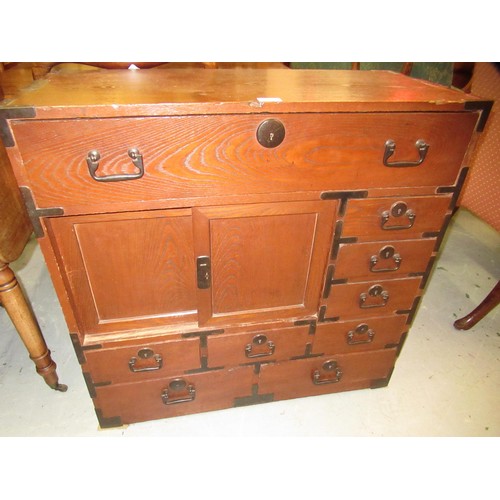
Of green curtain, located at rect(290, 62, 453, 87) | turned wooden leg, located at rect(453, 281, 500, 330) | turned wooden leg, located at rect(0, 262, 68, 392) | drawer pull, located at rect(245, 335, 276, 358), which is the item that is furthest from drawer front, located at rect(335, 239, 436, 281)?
green curtain, located at rect(290, 62, 453, 87)

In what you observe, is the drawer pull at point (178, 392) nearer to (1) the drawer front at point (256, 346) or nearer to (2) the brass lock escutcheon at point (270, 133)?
(1) the drawer front at point (256, 346)

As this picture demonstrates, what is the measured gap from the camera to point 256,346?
1164mm

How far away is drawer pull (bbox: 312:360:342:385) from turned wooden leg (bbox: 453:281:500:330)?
2.55ft

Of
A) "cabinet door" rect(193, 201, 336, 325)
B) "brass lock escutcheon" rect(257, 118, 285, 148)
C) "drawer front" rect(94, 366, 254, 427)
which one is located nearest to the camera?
"brass lock escutcheon" rect(257, 118, 285, 148)

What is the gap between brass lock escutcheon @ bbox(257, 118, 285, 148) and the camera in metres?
0.80

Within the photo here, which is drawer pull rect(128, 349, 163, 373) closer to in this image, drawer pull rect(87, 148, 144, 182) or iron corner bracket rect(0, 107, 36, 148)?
drawer pull rect(87, 148, 144, 182)

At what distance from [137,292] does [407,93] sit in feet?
2.96

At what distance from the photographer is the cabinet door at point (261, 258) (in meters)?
0.94

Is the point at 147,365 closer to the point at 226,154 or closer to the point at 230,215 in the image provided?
the point at 230,215

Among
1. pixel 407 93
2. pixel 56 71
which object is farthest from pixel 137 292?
pixel 407 93

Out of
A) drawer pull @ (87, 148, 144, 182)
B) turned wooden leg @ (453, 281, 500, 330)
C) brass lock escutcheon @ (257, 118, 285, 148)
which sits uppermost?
brass lock escutcheon @ (257, 118, 285, 148)

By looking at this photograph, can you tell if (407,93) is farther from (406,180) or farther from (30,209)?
(30,209)

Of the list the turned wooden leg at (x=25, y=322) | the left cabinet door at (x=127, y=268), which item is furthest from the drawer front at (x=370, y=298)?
the turned wooden leg at (x=25, y=322)

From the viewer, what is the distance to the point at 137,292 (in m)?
1.01
